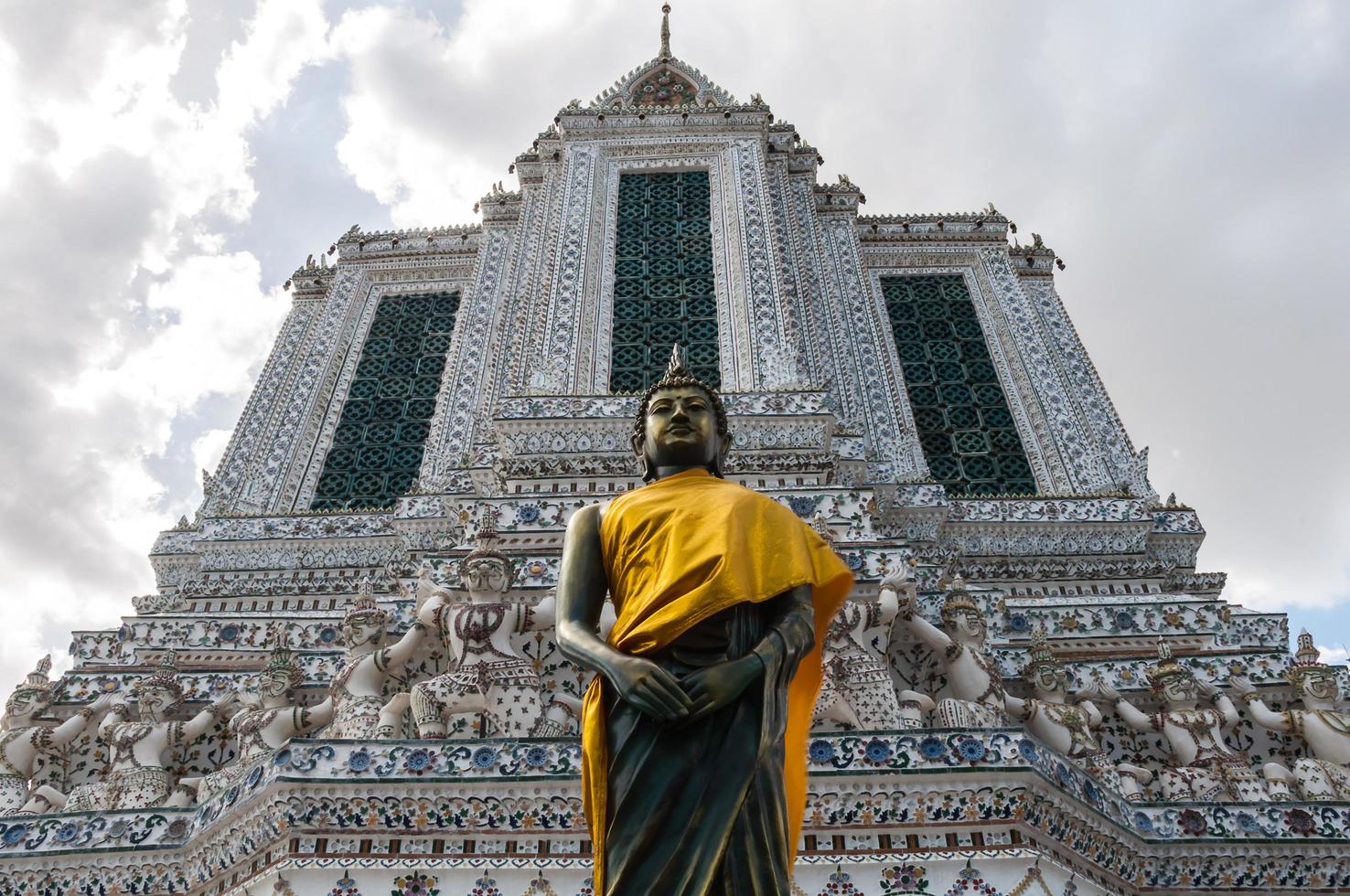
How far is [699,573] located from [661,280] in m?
7.80

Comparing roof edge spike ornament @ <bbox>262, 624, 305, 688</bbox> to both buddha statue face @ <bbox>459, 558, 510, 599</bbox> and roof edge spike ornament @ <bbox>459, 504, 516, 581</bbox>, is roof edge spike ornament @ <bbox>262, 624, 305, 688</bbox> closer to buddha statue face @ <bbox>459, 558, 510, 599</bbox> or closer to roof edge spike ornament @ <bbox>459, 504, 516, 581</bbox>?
roof edge spike ornament @ <bbox>459, 504, 516, 581</bbox>

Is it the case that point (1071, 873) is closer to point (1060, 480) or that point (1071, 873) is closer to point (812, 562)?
point (812, 562)

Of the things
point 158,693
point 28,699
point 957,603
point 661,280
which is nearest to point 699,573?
point 957,603

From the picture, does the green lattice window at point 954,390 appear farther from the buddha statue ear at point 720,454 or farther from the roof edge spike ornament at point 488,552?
the buddha statue ear at point 720,454

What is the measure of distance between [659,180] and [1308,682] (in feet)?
26.4

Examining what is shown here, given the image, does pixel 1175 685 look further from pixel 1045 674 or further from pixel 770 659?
pixel 770 659

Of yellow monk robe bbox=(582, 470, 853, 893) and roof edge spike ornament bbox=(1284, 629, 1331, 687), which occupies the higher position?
roof edge spike ornament bbox=(1284, 629, 1331, 687)

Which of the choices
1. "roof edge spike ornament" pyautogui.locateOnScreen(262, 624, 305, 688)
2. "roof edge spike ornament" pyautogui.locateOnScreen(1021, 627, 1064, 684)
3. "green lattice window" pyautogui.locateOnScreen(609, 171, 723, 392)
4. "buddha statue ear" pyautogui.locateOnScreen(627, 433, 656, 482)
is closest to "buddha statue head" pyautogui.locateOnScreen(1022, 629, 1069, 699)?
"roof edge spike ornament" pyautogui.locateOnScreen(1021, 627, 1064, 684)

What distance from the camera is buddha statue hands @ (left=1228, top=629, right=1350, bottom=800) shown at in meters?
5.07

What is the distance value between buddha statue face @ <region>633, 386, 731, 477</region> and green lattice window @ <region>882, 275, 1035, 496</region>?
776cm

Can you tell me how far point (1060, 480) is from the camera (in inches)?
408

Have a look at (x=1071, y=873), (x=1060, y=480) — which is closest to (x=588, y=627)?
(x=1071, y=873)

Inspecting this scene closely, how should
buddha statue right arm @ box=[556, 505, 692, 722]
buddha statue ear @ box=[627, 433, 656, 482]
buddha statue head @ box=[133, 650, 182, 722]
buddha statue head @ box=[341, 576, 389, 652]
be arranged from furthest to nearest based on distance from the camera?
1. buddha statue head @ box=[133, 650, 182, 722]
2. buddha statue head @ box=[341, 576, 389, 652]
3. buddha statue ear @ box=[627, 433, 656, 482]
4. buddha statue right arm @ box=[556, 505, 692, 722]

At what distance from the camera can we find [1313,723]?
17.9 ft
